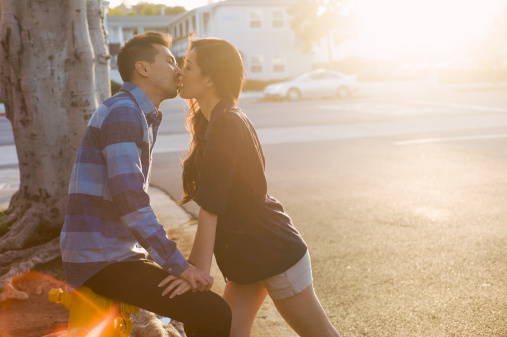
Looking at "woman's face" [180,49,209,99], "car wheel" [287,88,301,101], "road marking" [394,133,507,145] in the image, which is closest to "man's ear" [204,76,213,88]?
"woman's face" [180,49,209,99]

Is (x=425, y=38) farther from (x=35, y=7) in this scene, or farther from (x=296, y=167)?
(x=35, y=7)

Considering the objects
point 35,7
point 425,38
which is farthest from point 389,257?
point 425,38

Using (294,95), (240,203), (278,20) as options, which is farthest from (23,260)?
(278,20)

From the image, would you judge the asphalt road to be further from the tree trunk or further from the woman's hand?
the tree trunk

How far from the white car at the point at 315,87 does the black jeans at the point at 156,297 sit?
83.8ft

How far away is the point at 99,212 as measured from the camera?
2359 mm

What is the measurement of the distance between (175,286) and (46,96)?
322 centimetres

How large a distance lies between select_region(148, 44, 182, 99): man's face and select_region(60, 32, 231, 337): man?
5.3 inches

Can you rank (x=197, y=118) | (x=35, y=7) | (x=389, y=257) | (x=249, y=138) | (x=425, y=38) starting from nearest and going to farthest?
(x=249, y=138) → (x=197, y=118) → (x=35, y=7) → (x=389, y=257) → (x=425, y=38)

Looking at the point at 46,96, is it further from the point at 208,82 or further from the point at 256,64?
the point at 256,64

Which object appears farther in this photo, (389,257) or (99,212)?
(389,257)

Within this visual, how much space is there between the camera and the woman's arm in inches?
99.0

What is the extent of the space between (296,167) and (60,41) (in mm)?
5819

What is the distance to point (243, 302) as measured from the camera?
2830 mm
